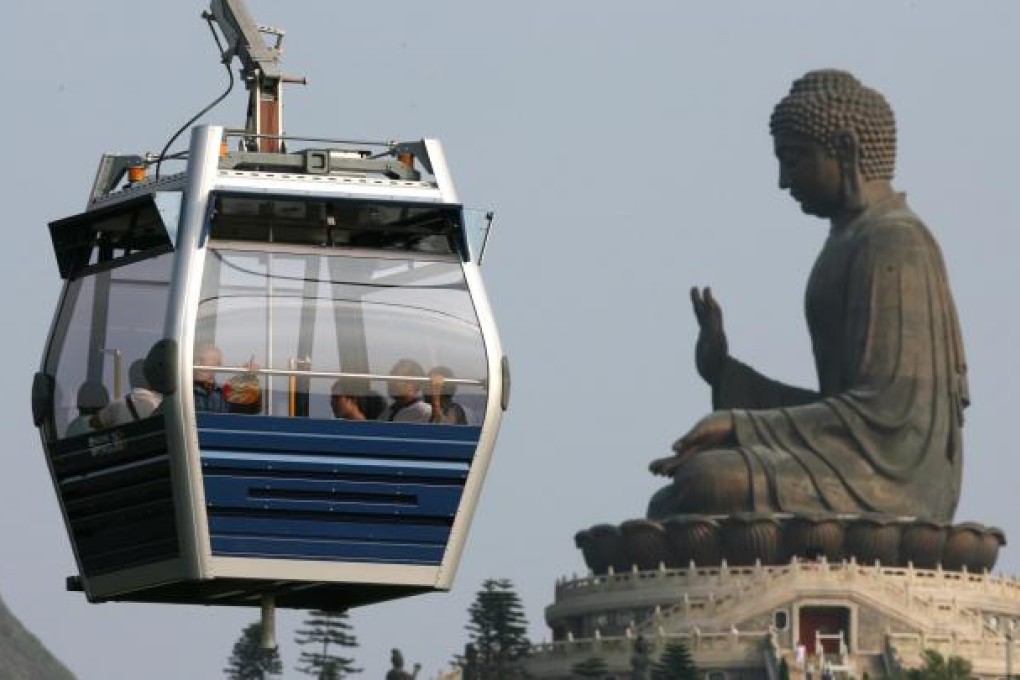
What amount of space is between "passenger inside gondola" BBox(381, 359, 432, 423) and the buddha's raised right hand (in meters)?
108

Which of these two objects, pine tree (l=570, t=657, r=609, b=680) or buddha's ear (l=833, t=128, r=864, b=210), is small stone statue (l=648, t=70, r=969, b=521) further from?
pine tree (l=570, t=657, r=609, b=680)

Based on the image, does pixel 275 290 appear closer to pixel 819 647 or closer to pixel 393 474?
pixel 393 474

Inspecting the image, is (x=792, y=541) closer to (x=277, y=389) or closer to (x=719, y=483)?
(x=719, y=483)

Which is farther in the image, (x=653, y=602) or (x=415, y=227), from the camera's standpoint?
(x=653, y=602)

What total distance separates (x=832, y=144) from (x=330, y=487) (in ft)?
348

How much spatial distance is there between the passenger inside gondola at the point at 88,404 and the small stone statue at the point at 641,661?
9211cm

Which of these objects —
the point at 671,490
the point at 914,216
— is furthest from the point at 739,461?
the point at 914,216

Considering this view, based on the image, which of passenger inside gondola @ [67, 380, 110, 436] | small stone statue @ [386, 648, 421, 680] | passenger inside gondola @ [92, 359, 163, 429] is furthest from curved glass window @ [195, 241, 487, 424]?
small stone statue @ [386, 648, 421, 680]

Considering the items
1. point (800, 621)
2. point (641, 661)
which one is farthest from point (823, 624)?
point (641, 661)

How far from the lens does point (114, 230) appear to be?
10812 millimetres

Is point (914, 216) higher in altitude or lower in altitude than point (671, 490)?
higher

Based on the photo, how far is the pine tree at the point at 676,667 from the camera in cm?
10188

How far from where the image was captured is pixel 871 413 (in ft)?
364

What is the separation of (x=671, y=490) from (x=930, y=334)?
9.38 m
